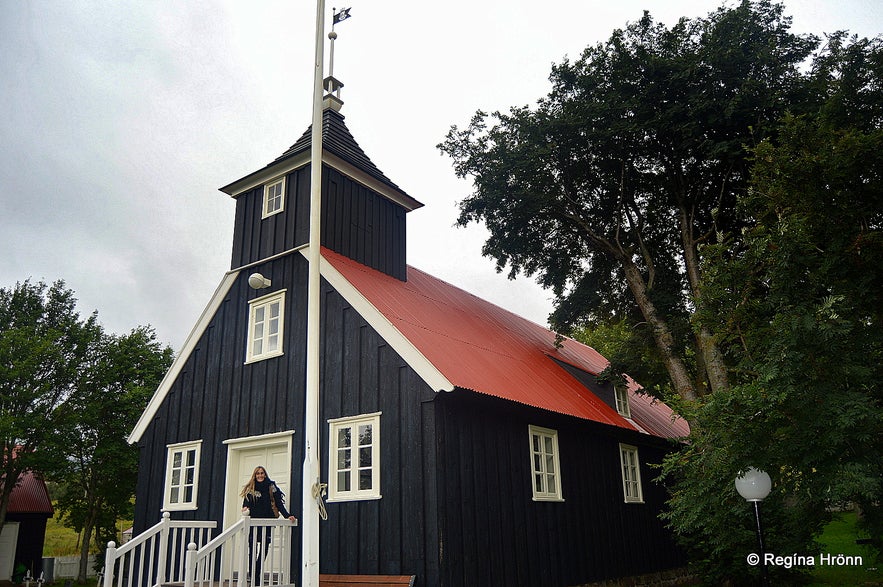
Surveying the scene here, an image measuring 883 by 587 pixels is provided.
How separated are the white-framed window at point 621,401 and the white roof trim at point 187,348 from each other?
1005cm

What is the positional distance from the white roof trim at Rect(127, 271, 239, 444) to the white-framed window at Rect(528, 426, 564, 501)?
716 cm

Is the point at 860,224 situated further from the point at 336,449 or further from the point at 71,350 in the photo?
the point at 71,350

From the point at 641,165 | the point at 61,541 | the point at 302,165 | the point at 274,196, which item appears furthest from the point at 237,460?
the point at 61,541

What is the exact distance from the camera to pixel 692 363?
76.5 feet

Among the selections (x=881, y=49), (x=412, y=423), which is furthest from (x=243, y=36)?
(x=881, y=49)

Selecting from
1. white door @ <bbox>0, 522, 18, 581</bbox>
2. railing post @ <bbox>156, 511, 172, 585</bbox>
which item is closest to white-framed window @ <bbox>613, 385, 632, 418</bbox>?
railing post @ <bbox>156, 511, 172, 585</bbox>

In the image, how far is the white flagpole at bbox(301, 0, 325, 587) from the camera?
795 cm

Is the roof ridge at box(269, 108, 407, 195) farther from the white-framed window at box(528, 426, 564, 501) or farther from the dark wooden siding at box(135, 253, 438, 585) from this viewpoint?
the white-framed window at box(528, 426, 564, 501)

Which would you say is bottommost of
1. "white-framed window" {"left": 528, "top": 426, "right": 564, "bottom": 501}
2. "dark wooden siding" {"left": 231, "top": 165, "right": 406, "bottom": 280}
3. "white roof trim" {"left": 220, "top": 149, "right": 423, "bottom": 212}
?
"white-framed window" {"left": 528, "top": 426, "right": 564, "bottom": 501}

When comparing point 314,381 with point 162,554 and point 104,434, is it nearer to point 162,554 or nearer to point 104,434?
point 162,554

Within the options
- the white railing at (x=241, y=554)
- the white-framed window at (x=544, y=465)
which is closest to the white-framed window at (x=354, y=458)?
the white railing at (x=241, y=554)

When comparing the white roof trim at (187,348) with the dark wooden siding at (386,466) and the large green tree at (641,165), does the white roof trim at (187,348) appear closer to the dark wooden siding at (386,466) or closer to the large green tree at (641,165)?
the dark wooden siding at (386,466)

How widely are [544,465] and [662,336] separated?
248 inches

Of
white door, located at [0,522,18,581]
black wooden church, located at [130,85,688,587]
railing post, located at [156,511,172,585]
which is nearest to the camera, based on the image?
railing post, located at [156,511,172,585]
